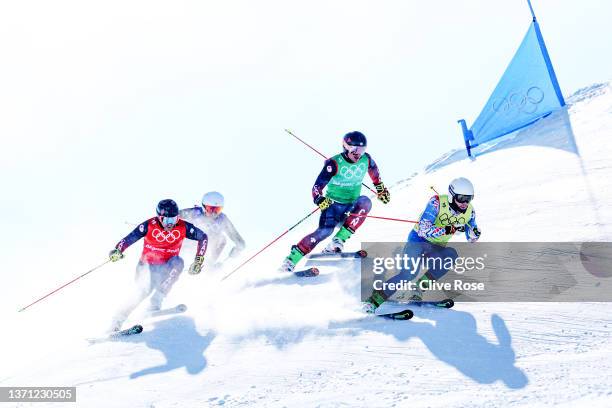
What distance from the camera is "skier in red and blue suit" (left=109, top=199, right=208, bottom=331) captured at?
22.9ft

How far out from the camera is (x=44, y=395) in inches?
193

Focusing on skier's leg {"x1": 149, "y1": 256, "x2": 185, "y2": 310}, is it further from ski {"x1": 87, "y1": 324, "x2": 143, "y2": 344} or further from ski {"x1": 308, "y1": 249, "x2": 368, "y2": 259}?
ski {"x1": 308, "y1": 249, "x2": 368, "y2": 259}

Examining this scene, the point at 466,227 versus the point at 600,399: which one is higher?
the point at 466,227

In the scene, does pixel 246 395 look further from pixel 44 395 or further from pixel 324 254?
pixel 324 254

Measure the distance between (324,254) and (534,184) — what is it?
4759 mm

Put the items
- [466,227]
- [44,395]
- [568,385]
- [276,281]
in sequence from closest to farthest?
[568,385], [44,395], [466,227], [276,281]

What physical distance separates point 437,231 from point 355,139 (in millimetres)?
1982

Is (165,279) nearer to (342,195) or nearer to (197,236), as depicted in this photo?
(197,236)

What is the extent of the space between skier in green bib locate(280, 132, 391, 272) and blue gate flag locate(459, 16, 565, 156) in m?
7.06

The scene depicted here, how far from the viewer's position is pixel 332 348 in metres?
Result: 5.02

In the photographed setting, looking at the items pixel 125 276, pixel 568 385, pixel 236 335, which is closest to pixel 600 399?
pixel 568 385

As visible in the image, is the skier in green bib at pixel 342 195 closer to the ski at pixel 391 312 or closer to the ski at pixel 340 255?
the ski at pixel 340 255

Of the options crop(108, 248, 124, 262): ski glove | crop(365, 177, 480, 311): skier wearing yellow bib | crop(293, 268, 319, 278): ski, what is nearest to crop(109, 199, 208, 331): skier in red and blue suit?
crop(108, 248, 124, 262): ski glove

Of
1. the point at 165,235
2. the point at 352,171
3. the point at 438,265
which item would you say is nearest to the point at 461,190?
the point at 438,265
